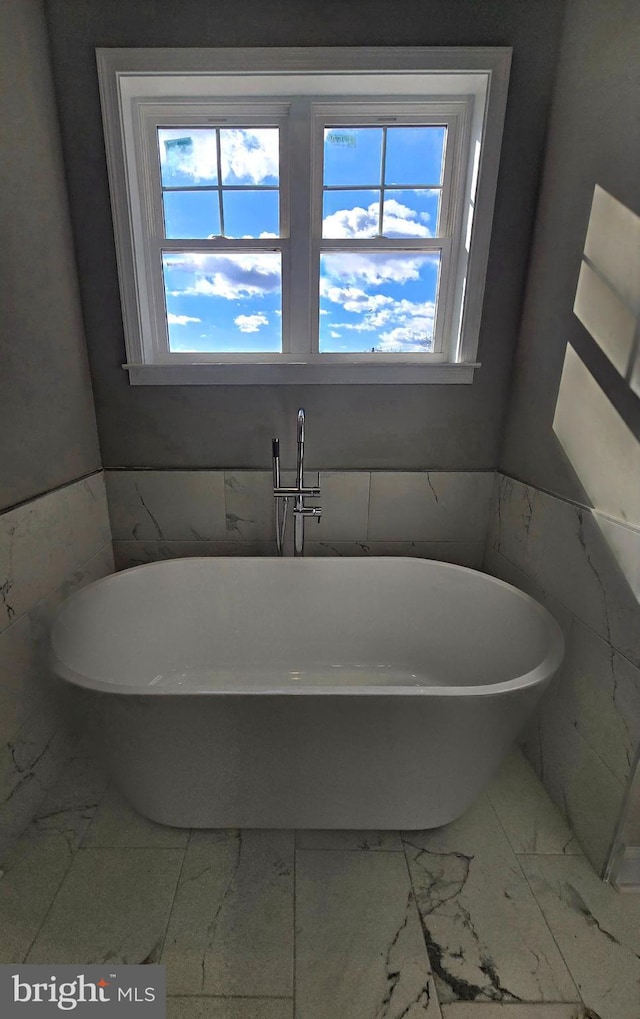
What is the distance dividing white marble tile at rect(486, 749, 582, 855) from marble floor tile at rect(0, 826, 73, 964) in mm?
1226

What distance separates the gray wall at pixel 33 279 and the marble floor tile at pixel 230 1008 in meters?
1.23

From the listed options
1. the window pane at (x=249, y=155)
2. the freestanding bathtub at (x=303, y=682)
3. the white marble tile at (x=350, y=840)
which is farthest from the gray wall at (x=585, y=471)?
the window pane at (x=249, y=155)

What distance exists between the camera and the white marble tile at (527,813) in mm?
1210

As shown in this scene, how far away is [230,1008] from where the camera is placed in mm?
868

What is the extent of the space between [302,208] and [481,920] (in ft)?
7.40

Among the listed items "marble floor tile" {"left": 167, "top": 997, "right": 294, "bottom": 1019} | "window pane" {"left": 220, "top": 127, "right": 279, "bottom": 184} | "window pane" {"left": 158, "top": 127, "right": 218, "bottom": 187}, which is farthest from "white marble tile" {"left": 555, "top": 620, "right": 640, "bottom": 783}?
"window pane" {"left": 158, "top": 127, "right": 218, "bottom": 187}

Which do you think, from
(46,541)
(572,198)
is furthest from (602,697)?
(46,541)

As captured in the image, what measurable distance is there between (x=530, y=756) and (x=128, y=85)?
8.85 ft

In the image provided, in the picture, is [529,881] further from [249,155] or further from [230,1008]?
[249,155]

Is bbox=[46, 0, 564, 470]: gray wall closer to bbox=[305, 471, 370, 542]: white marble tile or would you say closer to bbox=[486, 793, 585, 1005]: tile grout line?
bbox=[305, 471, 370, 542]: white marble tile

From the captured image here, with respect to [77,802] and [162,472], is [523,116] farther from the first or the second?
[77,802]

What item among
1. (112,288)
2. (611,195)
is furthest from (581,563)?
(112,288)

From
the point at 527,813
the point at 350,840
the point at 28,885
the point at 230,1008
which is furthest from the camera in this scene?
the point at 527,813

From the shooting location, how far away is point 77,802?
4.27 feet
